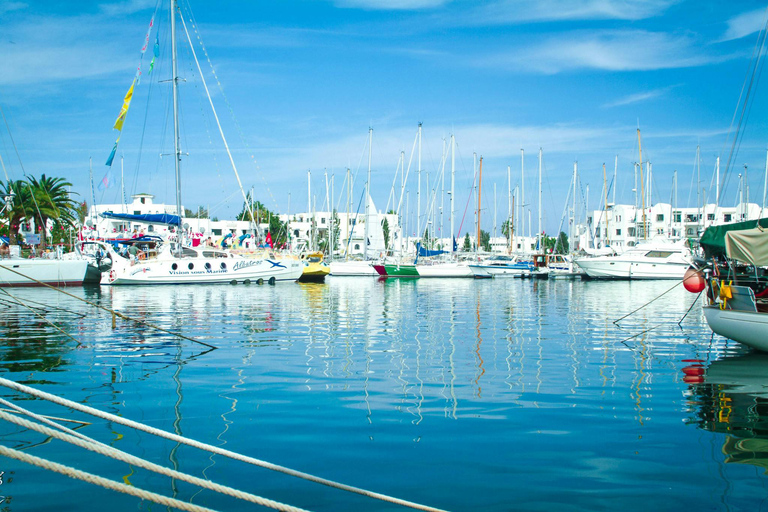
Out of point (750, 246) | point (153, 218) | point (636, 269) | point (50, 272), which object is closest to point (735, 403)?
point (750, 246)

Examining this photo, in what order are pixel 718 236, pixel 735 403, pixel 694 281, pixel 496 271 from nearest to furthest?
pixel 735 403 < pixel 718 236 < pixel 694 281 < pixel 496 271

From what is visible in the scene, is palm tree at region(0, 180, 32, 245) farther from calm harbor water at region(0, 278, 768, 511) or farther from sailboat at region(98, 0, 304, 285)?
calm harbor water at region(0, 278, 768, 511)

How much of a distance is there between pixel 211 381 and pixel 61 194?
51909 millimetres

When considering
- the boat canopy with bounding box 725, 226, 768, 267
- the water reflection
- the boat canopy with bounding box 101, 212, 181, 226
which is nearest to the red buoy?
the boat canopy with bounding box 725, 226, 768, 267

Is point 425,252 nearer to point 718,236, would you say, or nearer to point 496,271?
point 496,271

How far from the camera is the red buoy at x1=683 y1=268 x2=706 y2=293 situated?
16.8m

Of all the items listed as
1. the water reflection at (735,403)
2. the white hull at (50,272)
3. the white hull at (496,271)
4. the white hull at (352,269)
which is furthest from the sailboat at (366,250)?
the water reflection at (735,403)

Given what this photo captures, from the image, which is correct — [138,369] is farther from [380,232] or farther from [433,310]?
[380,232]

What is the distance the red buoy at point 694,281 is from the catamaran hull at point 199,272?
112 feet

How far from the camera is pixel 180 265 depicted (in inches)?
1726

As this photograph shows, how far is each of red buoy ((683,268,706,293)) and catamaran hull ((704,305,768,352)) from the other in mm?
1841

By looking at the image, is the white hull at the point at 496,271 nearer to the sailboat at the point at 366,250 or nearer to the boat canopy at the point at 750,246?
the sailboat at the point at 366,250

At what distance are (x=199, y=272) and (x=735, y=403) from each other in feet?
129

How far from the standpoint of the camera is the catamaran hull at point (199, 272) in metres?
42.9
